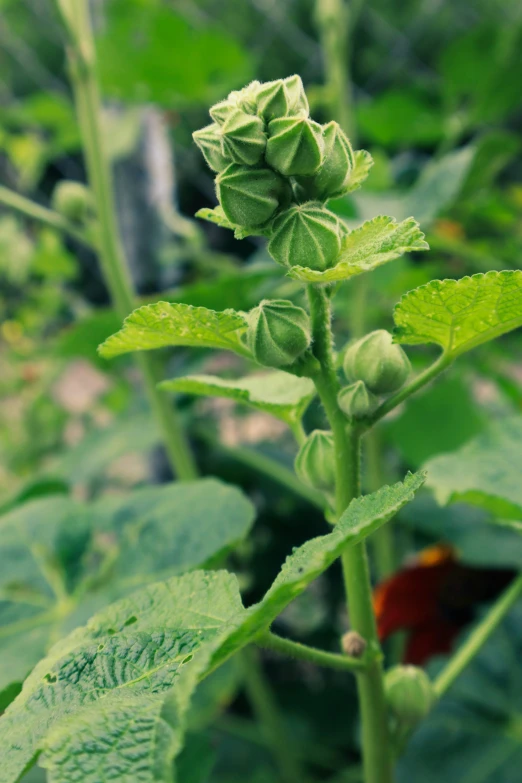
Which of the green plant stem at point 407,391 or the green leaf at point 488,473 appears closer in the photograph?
the green plant stem at point 407,391

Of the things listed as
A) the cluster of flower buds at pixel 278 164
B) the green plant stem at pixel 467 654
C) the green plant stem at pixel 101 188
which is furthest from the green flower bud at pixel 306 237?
the green plant stem at pixel 101 188

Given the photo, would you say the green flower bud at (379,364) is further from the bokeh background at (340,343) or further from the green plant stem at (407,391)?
the bokeh background at (340,343)

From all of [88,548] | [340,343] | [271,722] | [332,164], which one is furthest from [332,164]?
[340,343]

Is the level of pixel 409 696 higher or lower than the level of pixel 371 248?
lower

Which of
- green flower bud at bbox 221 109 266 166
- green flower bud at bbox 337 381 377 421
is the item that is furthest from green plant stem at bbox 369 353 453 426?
green flower bud at bbox 221 109 266 166

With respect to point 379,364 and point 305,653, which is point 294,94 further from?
point 305,653

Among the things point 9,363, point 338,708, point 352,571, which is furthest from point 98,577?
point 9,363

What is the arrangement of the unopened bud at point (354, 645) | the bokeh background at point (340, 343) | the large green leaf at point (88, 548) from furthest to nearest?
1. the bokeh background at point (340, 343)
2. the large green leaf at point (88, 548)
3. the unopened bud at point (354, 645)

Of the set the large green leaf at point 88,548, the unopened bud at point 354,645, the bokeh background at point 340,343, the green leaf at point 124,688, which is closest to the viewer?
the green leaf at point 124,688
